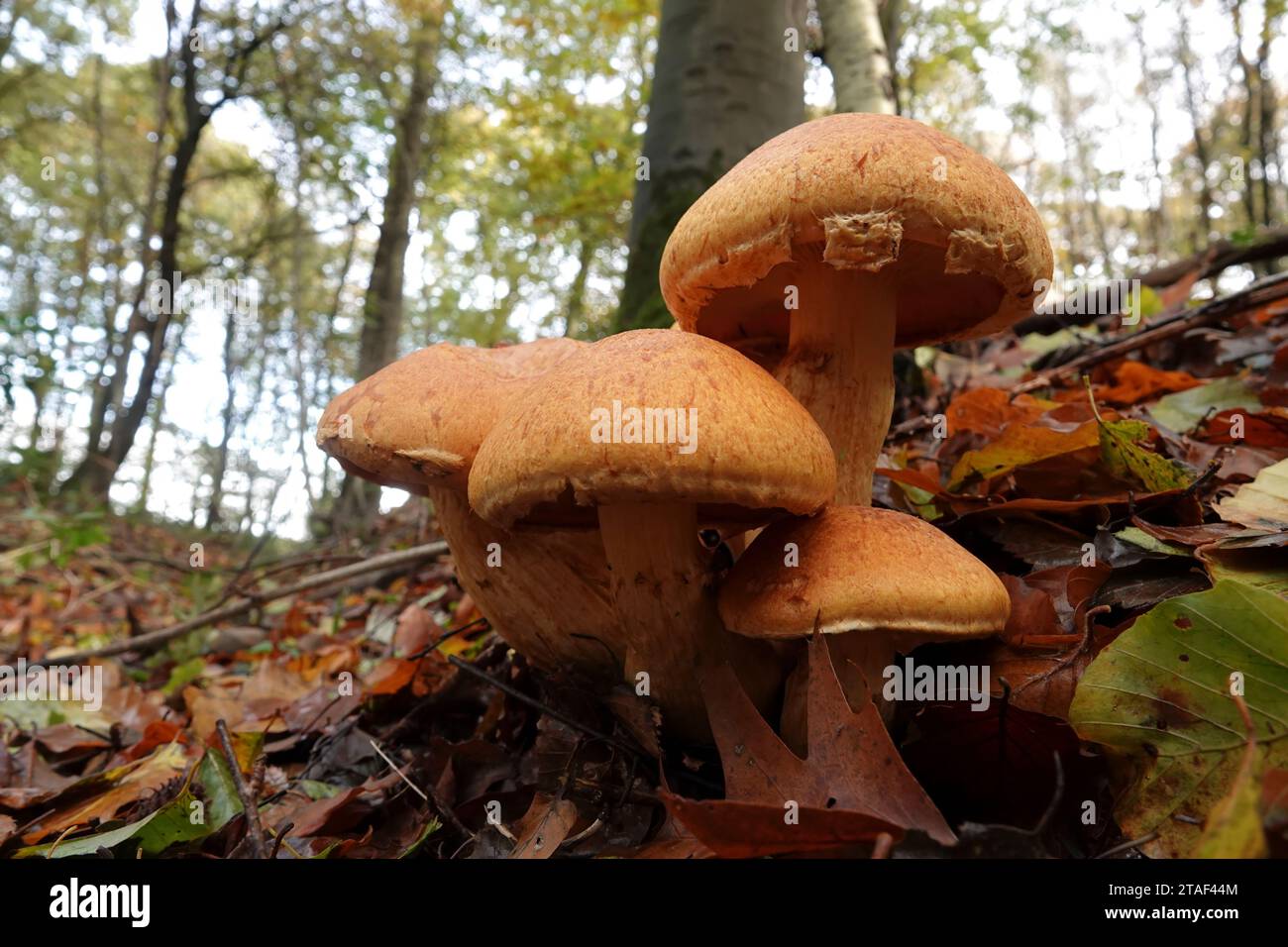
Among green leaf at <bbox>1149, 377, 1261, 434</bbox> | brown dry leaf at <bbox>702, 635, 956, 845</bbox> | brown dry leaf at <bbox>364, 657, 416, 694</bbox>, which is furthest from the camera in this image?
brown dry leaf at <bbox>364, 657, 416, 694</bbox>

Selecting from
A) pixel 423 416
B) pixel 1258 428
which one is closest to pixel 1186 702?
pixel 1258 428

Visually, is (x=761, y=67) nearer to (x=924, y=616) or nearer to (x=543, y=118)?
(x=924, y=616)

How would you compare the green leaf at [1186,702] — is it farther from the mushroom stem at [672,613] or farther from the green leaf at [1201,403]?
the green leaf at [1201,403]

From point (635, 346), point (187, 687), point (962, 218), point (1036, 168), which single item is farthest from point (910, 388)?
point (1036, 168)

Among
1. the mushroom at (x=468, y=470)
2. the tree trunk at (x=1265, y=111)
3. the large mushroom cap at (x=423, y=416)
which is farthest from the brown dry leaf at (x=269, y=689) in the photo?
the tree trunk at (x=1265, y=111)

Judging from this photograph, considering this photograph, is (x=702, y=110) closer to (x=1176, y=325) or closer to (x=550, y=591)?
(x=1176, y=325)

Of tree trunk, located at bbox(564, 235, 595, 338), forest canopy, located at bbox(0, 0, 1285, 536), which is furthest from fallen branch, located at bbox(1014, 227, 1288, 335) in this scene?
tree trunk, located at bbox(564, 235, 595, 338)

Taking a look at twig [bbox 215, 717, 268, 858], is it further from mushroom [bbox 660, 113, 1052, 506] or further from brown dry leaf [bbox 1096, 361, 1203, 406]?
brown dry leaf [bbox 1096, 361, 1203, 406]
